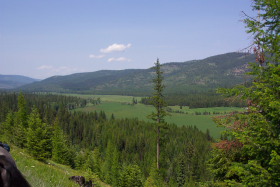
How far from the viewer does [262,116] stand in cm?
977

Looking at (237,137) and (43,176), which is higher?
(237,137)

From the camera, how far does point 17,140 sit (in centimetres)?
4431

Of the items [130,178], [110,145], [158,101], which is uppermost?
[158,101]

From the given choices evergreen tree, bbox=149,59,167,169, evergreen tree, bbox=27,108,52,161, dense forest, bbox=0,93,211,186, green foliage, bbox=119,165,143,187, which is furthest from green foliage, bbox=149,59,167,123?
evergreen tree, bbox=27,108,52,161

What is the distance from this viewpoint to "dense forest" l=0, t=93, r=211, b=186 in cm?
4400

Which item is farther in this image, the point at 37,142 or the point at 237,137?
the point at 37,142

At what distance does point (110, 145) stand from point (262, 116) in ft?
243

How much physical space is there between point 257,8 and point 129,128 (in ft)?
401

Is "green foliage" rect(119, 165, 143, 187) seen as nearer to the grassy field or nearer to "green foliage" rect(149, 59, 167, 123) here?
"green foliage" rect(149, 59, 167, 123)

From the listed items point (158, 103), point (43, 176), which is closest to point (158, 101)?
point (158, 103)

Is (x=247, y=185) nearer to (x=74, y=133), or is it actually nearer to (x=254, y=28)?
(x=254, y=28)

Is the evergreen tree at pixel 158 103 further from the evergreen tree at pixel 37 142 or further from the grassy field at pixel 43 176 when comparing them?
the grassy field at pixel 43 176

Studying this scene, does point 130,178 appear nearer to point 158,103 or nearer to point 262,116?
point 158,103

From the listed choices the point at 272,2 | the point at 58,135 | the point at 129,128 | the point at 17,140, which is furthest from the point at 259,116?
the point at 129,128
